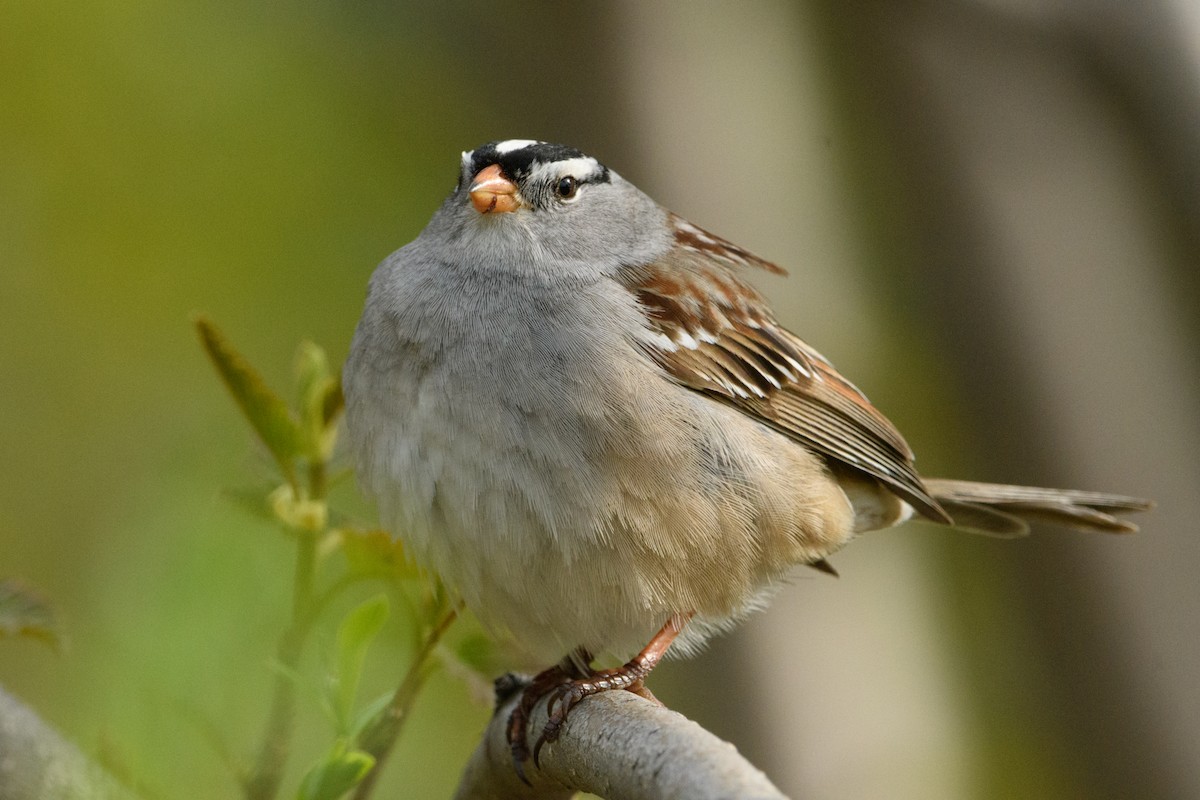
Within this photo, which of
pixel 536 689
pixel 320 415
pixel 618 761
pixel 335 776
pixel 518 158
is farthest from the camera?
pixel 518 158

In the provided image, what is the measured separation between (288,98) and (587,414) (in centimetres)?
242

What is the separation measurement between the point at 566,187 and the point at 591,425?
62 cm

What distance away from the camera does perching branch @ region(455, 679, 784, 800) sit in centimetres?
122

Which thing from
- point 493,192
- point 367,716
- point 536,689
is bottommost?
point 536,689

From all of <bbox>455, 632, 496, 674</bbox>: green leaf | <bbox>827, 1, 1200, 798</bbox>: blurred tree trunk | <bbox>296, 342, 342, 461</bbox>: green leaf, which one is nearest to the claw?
<bbox>455, 632, 496, 674</bbox>: green leaf

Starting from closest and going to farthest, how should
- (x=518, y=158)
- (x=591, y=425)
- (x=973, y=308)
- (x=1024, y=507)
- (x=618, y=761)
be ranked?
(x=618, y=761)
(x=591, y=425)
(x=518, y=158)
(x=1024, y=507)
(x=973, y=308)

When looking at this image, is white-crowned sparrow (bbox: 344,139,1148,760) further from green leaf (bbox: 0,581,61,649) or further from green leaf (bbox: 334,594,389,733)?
green leaf (bbox: 0,581,61,649)

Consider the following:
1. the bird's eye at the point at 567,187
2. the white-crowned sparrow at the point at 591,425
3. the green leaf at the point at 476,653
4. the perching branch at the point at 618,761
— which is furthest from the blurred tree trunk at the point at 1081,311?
the green leaf at the point at 476,653

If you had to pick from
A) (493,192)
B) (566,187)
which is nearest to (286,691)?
→ (493,192)

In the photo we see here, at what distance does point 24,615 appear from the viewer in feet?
4.94

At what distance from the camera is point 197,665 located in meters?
1.51

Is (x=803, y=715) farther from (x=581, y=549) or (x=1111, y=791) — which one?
(x=581, y=549)

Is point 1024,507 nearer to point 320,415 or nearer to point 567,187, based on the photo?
point 567,187

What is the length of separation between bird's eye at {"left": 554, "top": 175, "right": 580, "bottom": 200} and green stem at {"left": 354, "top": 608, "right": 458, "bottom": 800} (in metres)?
1.11
